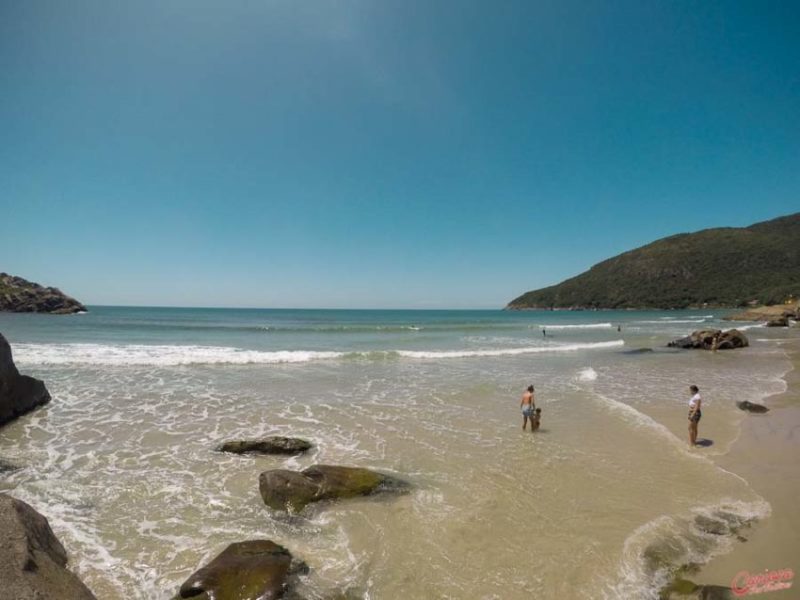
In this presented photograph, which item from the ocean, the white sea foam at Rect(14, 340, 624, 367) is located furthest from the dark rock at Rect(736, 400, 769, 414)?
the white sea foam at Rect(14, 340, 624, 367)

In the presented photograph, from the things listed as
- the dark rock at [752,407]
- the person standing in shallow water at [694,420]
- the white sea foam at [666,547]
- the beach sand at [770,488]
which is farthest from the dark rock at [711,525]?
the dark rock at [752,407]

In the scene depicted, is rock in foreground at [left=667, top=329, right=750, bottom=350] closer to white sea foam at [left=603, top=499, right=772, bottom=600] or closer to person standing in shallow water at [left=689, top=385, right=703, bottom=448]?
person standing in shallow water at [left=689, top=385, right=703, bottom=448]

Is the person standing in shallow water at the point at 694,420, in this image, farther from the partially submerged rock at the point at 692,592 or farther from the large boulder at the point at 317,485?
the large boulder at the point at 317,485

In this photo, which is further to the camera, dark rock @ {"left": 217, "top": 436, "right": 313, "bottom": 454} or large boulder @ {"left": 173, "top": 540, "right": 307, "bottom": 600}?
dark rock @ {"left": 217, "top": 436, "right": 313, "bottom": 454}

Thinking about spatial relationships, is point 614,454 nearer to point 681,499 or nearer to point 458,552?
point 681,499

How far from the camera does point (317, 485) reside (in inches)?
292

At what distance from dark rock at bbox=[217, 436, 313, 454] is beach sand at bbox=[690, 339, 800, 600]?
8043 mm

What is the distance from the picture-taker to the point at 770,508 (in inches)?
278

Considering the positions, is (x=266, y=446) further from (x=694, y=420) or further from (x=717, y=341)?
(x=717, y=341)

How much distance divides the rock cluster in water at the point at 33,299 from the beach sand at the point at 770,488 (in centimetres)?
12054

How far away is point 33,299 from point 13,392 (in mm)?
108341

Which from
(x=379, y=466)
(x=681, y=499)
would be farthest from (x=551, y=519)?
(x=379, y=466)

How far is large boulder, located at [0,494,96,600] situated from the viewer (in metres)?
3.95

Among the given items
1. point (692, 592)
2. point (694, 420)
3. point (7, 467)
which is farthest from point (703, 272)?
point (7, 467)
